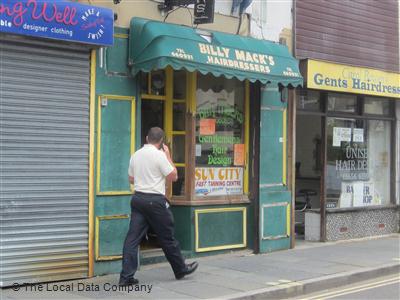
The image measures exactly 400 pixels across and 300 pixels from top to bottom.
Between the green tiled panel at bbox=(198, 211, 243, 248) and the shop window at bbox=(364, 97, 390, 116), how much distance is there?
13.8 feet

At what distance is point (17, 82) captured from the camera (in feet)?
22.4

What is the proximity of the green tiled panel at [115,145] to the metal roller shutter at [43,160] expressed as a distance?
268 millimetres

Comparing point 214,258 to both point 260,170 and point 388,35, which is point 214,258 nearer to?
point 260,170

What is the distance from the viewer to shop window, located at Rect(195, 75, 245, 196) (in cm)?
905

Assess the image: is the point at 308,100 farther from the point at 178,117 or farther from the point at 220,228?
the point at 220,228

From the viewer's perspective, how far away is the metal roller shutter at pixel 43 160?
6754 mm

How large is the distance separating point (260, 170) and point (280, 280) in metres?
2.47

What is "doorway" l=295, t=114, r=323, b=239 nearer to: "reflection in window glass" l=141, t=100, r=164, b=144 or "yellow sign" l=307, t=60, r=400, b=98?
"yellow sign" l=307, t=60, r=400, b=98

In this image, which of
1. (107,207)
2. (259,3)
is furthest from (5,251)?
(259,3)

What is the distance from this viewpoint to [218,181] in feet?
30.5

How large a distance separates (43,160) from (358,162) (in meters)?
7.12

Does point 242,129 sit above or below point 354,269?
above

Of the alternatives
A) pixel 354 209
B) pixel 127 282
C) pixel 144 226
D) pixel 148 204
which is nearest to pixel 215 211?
pixel 144 226

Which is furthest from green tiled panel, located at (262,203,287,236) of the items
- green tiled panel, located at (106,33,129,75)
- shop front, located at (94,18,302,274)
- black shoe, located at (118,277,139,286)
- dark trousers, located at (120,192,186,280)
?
green tiled panel, located at (106,33,129,75)
